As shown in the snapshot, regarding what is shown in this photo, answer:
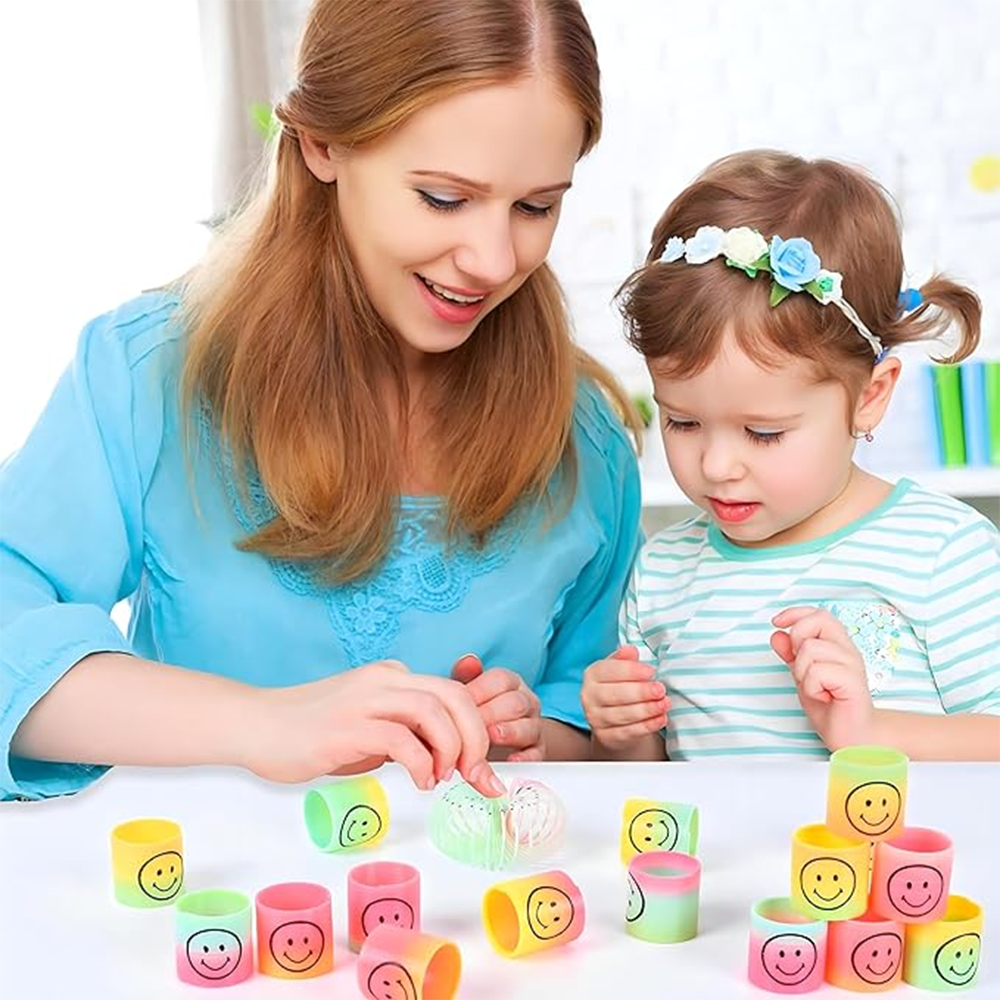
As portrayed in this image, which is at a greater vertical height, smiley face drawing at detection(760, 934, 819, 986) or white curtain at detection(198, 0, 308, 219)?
white curtain at detection(198, 0, 308, 219)

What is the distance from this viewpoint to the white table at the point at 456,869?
0.82 meters

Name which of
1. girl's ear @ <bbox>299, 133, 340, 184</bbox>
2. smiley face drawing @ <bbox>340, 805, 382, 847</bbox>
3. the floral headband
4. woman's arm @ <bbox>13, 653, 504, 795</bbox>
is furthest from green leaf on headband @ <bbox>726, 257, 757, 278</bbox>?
smiley face drawing @ <bbox>340, 805, 382, 847</bbox>

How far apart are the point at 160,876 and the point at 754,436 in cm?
66

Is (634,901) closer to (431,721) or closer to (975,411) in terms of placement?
(431,721)

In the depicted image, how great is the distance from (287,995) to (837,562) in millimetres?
753

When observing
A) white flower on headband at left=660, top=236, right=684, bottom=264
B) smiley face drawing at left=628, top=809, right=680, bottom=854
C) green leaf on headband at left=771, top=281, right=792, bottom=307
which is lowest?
smiley face drawing at left=628, top=809, right=680, bottom=854

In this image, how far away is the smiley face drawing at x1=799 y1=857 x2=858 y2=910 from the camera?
84 cm

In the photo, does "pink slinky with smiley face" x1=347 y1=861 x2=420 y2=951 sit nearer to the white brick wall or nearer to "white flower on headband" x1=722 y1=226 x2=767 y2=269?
"white flower on headband" x1=722 y1=226 x2=767 y2=269

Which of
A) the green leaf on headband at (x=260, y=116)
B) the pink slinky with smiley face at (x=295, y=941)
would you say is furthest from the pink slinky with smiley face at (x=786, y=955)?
the green leaf on headband at (x=260, y=116)

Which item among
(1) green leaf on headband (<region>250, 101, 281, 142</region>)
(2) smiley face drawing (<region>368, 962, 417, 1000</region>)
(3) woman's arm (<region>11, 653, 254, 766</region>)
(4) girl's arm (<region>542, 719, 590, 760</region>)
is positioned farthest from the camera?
(1) green leaf on headband (<region>250, 101, 281, 142</region>)

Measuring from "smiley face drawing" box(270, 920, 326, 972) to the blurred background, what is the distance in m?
2.36

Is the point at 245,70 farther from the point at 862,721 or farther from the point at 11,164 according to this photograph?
the point at 862,721

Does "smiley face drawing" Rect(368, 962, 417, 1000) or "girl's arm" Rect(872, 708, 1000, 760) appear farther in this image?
"girl's arm" Rect(872, 708, 1000, 760)

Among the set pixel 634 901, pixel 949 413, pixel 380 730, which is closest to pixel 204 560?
pixel 380 730
